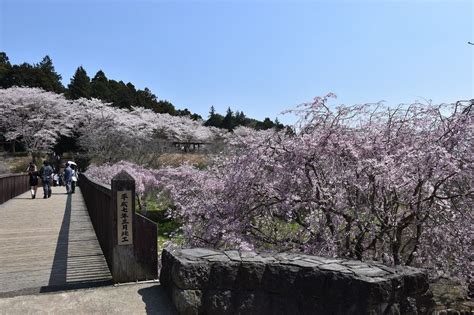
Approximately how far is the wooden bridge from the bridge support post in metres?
0.01

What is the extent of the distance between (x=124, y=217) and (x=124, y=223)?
0.24ft

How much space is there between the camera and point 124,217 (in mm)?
4668

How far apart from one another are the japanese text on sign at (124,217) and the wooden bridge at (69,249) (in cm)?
5

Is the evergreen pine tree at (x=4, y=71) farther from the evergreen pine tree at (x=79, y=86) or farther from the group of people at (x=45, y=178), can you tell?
the group of people at (x=45, y=178)

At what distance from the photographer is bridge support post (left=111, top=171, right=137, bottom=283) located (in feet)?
15.1

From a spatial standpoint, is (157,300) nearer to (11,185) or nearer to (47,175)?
(47,175)

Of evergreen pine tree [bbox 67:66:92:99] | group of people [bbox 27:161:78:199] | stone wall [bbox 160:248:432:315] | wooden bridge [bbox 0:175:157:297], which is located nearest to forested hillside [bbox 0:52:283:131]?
evergreen pine tree [bbox 67:66:92:99]

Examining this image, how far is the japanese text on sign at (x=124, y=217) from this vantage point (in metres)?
4.66

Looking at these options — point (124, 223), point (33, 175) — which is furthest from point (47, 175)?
point (124, 223)

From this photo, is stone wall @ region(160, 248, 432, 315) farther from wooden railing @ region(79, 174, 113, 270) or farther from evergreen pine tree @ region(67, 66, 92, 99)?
evergreen pine tree @ region(67, 66, 92, 99)

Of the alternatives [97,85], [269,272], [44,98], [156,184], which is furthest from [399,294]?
[97,85]

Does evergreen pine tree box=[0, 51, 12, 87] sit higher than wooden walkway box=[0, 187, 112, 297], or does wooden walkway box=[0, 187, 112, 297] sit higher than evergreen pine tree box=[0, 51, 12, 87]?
evergreen pine tree box=[0, 51, 12, 87]

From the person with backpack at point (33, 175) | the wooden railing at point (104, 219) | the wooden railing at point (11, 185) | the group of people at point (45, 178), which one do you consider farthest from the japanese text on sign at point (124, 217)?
the person with backpack at point (33, 175)

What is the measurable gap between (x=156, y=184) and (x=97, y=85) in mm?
46003
